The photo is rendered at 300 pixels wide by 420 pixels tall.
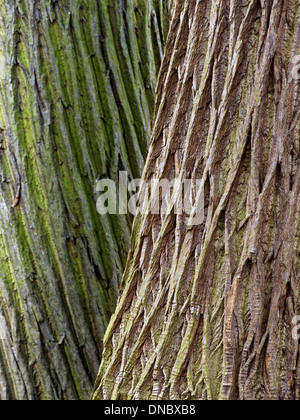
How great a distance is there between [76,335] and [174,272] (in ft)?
3.41

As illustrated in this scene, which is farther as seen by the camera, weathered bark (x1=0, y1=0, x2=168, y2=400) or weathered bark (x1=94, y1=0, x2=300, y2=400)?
weathered bark (x1=0, y1=0, x2=168, y2=400)


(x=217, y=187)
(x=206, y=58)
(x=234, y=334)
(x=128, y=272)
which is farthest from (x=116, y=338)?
(x=206, y=58)

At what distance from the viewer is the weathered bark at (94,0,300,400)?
193cm

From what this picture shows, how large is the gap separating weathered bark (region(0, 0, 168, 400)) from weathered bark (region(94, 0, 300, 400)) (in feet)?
2.34

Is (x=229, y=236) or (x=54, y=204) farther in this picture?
(x=54, y=204)

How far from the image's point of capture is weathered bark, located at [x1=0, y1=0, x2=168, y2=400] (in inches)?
111

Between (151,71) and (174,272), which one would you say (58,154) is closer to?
(151,71)

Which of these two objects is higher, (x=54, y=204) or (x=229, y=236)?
(x=54, y=204)

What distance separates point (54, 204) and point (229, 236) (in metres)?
1.24

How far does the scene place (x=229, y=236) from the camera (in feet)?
6.54

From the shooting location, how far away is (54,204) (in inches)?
114

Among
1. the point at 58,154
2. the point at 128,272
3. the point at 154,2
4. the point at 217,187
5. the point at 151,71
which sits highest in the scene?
the point at 154,2

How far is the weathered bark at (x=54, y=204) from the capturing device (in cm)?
282

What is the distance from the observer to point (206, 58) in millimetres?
2143
